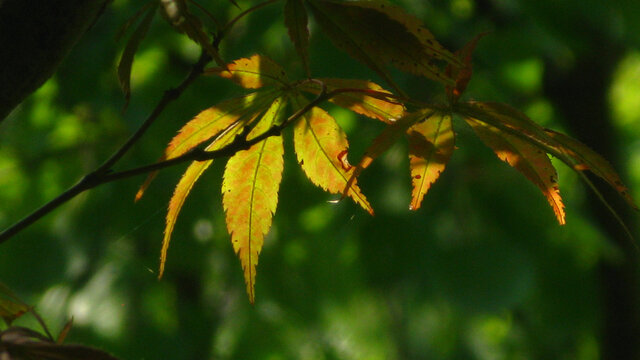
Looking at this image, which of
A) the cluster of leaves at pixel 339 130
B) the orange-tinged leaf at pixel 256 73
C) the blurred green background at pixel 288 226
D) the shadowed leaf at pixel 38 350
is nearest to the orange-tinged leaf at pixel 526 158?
→ the cluster of leaves at pixel 339 130

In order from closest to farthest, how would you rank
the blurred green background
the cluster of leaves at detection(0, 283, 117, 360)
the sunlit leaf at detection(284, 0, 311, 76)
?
the cluster of leaves at detection(0, 283, 117, 360), the sunlit leaf at detection(284, 0, 311, 76), the blurred green background

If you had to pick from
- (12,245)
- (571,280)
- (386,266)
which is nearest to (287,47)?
(386,266)

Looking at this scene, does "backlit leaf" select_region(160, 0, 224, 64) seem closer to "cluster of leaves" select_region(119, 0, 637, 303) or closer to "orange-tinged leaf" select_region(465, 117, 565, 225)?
"cluster of leaves" select_region(119, 0, 637, 303)

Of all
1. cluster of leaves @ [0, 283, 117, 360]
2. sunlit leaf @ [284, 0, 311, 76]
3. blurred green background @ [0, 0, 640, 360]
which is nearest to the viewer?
cluster of leaves @ [0, 283, 117, 360]

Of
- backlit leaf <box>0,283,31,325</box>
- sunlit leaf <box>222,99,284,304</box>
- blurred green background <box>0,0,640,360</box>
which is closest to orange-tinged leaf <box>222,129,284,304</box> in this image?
sunlit leaf <box>222,99,284,304</box>

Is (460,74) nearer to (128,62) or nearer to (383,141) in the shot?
(383,141)

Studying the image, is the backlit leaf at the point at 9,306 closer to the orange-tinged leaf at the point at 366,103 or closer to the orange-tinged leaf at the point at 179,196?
the orange-tinged leaf at the point at 179,196
